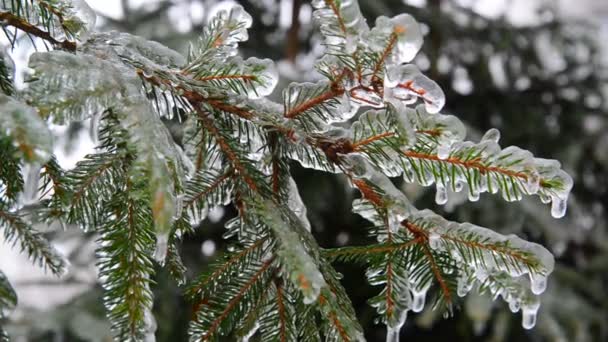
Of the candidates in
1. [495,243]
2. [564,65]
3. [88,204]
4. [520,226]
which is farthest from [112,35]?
[564,65]

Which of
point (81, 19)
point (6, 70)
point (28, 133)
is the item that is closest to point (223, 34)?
point (81, 19)

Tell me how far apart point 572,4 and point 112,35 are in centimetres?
690

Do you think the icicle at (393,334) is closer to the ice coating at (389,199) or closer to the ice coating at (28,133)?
the ice coating at (389,199)

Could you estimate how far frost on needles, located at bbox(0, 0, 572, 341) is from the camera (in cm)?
71

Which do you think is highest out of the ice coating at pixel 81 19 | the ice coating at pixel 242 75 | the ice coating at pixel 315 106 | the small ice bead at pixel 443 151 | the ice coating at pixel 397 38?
the ice coating at pixel 397 38

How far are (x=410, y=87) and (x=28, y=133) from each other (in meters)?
0.41

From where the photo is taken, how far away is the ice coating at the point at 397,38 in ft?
2.19

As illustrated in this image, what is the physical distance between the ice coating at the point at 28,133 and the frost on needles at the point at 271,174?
0.34 feet

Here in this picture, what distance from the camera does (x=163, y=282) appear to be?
9.24 feet

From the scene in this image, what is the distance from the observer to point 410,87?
716 millimetres

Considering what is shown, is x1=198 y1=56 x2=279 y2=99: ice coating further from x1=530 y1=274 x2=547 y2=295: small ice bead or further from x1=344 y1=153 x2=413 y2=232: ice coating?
x1=530 y1=274 x2=547 y2=295: small ice bead

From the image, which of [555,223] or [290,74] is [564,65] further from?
[290,74]

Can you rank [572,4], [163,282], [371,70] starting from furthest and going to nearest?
[572,4], [163,282], [371,70]

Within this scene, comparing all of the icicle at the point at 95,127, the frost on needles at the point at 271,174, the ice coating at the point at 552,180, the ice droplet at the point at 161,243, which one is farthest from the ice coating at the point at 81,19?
the ice coating at the point at 552,180
